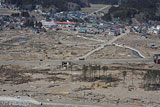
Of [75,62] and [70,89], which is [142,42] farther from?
[70,89]

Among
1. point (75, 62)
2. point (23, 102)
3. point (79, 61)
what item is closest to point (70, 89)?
point (23, 102)

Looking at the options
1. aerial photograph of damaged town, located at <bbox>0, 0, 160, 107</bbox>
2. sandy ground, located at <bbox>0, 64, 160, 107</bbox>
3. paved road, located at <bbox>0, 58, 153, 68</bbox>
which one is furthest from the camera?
paved road, located at <bbox>0, 58, 153, 68</bbox>

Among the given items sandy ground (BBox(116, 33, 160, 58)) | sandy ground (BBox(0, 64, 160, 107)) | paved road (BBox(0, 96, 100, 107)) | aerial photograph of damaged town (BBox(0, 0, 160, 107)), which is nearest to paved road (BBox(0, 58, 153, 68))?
aerial photograph of damaged town (BBox(0, 0, 160, 107))

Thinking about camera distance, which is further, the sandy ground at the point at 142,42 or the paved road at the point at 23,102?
the sandy ground at the point at 142,42

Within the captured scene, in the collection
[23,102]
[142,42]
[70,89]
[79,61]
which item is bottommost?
[142,42]

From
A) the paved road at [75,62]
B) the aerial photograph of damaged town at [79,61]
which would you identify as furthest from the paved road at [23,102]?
the paved road at [75,62]

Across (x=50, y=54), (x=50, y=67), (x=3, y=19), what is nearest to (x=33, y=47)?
(x=50, y=54)

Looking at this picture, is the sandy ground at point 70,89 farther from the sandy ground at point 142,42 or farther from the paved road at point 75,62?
the sandy ground at point 142,42

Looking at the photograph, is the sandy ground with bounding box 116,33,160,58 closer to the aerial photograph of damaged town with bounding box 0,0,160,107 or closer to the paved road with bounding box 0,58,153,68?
the aerial photograph of damaged town with bounding box 0,0,160,107
